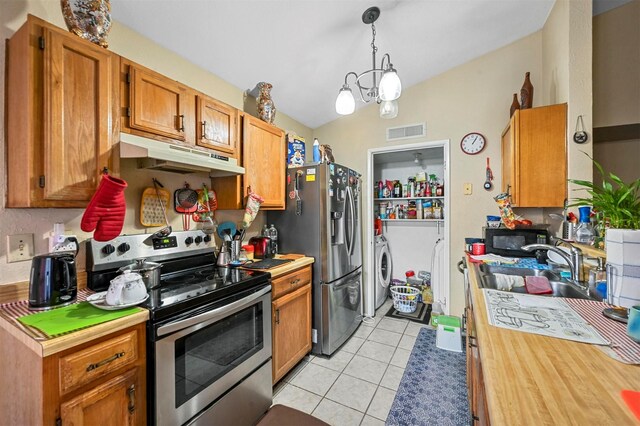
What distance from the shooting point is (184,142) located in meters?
1.68

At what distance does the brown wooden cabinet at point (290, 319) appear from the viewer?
6.40ft

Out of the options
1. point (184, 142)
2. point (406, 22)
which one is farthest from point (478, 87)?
point (184, 142)

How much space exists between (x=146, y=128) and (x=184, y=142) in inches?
8.9

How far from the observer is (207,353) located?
1407mm

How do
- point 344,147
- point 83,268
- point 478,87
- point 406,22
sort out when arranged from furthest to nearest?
1. point 344,147
2. point 478,87
3. point 406,22
4. point 83,268

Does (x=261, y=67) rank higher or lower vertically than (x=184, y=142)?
higher

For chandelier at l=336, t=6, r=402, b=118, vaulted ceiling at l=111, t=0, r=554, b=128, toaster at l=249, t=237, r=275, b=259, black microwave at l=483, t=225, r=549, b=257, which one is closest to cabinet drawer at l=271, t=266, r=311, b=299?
toaster at l=249, t=237, r=275, b=259

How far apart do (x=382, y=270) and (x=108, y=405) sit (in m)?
3.19

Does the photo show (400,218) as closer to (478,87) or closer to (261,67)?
(478,87)

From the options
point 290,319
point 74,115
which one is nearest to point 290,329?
point 290,319

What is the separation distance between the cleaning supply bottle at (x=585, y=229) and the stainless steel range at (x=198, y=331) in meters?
1.93

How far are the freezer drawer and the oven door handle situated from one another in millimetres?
850

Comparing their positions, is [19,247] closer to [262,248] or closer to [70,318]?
[70,318]

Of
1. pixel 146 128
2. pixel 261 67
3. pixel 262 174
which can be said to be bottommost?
pixel 262 174
